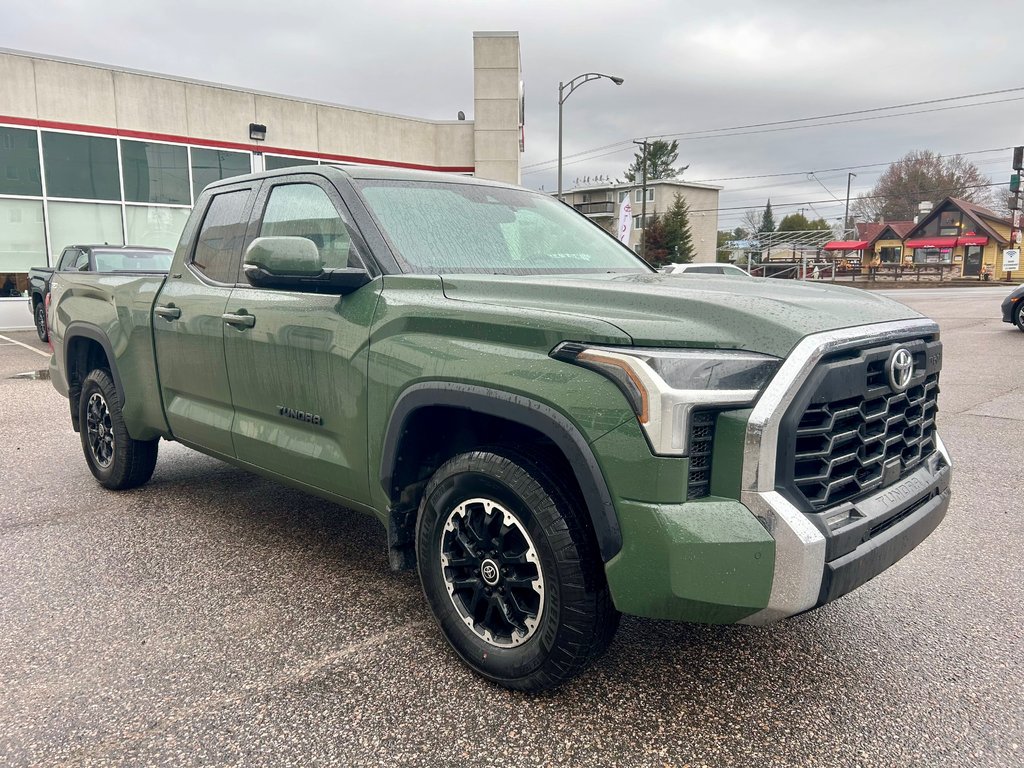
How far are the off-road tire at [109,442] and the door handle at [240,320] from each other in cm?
153

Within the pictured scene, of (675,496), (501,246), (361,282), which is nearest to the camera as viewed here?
(675,496)

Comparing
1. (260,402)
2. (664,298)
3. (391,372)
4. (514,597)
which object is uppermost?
(664,298)

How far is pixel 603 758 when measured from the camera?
232 centimetres

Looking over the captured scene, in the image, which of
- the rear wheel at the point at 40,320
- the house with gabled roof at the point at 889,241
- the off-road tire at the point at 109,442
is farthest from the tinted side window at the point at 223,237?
the house with gabled roof at the point at 889,241

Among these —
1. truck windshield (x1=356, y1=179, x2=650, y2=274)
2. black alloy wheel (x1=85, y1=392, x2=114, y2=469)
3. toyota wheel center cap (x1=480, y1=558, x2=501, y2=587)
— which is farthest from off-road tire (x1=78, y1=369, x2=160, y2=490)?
toyota wheel center cap (x1=480, y1=558, x2=501, y2=587)

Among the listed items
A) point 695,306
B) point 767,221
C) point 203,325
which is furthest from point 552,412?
point 767,221

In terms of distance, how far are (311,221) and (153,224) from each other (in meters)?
17.9

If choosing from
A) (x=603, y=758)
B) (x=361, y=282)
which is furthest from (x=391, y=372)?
(x=603, y=758)

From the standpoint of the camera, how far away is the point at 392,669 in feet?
9.24

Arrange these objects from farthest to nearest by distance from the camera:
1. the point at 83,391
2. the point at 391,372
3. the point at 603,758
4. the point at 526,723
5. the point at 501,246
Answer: the point at 83,391 → the point at 501,246 → the point at 391,372 → the point at 526,723 → the point at 603,758

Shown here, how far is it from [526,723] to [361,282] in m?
1.73

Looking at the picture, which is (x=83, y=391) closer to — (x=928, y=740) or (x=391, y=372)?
(x=391, y=372)

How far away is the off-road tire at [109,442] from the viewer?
480cm

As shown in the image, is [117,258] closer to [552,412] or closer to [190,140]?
[190,140]
